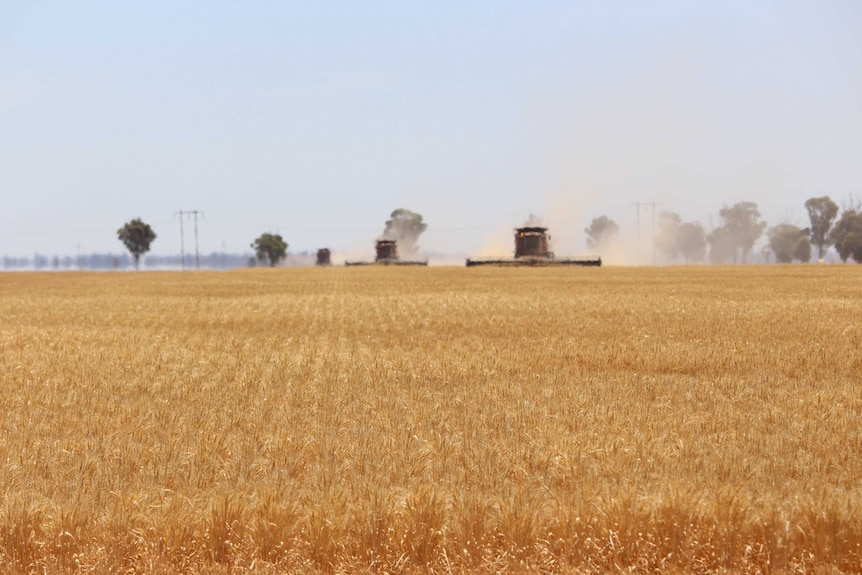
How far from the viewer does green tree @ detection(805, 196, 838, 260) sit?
173 m

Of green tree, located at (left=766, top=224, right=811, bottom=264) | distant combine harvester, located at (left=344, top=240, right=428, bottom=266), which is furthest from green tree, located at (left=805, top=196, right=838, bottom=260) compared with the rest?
distant combine harvester, located at (left=344, top=240, right=428, bottom=266)

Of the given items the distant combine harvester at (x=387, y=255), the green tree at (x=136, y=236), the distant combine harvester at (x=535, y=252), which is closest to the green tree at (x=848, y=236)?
the distant combine harvester at (x=535, y=252)

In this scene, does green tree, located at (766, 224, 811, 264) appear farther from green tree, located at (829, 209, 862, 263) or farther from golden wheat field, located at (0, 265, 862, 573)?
golden wheat field, located at (0, 265, 862, 573)

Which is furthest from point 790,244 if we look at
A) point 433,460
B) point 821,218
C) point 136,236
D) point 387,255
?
point 433,460

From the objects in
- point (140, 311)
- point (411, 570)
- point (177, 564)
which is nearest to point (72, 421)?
point (177, 564)

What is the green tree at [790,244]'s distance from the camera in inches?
6570

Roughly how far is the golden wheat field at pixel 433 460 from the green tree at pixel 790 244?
537 feet

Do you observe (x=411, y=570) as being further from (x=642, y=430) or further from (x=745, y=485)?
(x=642, y=430)

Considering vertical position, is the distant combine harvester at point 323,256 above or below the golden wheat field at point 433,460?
above

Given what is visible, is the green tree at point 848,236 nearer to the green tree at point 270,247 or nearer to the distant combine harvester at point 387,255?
the distant combine harvester at point 387,255

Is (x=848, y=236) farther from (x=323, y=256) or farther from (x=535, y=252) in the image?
(x=323, y=256)

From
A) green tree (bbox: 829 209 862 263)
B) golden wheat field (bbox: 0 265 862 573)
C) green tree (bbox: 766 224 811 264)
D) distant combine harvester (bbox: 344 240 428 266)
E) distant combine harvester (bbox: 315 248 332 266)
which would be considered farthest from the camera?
green tree (bbox: 766 224 811 264)

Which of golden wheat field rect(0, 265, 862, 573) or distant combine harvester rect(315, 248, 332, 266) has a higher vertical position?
distant combine harvester rect(315, 248, 332, 266)

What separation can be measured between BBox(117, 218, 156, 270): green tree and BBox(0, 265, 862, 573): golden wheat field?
169m
